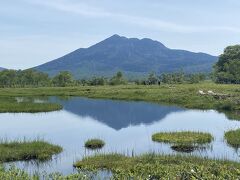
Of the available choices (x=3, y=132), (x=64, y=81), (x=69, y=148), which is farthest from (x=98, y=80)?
(x=69, y=148)

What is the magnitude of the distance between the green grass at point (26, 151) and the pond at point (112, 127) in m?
0.89

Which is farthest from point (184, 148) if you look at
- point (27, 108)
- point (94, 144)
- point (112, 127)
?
point (27, 108)

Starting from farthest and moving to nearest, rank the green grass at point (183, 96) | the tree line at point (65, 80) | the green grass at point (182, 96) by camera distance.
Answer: the tree line at point (65, 80) → the green grass at point (182, 96) → the green grass at point (183, 96)

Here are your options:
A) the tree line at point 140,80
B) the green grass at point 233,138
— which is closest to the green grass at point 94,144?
the green grass at point 233,138

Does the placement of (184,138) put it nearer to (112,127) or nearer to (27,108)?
(112,127)

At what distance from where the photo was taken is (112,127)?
173ft

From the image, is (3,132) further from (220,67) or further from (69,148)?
(220,67)

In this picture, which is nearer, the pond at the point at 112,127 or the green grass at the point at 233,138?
the pond at the point at 112,127

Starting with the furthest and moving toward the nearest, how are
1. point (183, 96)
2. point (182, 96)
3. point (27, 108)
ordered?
point (182, 96)
point (183, 96)
point (27, 108)

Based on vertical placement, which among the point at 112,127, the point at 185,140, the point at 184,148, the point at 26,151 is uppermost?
the point at 26,151

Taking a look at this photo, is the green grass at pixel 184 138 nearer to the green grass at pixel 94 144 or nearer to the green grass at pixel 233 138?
the green grass at pixel 233 138

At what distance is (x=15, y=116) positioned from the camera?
61531 millimetres

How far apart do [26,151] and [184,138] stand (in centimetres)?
1541

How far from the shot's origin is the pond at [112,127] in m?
33.6
